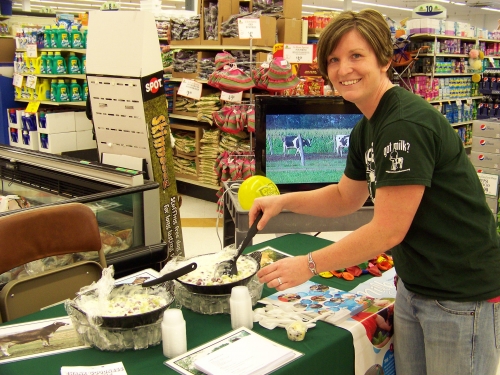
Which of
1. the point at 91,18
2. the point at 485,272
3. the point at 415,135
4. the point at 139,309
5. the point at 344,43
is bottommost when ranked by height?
the point at 139,309

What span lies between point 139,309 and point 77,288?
1.03 m

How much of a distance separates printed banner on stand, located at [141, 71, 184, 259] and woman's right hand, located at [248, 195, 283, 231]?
1.94 metres

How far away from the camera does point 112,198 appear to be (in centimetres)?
295

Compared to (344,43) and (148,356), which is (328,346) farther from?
(344,43)

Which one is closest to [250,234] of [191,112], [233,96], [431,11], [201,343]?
[201,343]

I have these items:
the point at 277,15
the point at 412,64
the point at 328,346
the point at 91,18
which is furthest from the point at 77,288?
the point at 412,64

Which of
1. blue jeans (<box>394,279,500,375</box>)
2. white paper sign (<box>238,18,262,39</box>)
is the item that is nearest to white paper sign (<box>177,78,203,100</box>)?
white paper sign (<box>238,18,262,39</box>)

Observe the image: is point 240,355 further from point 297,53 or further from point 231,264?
point 297,53

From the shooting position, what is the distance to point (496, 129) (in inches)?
210

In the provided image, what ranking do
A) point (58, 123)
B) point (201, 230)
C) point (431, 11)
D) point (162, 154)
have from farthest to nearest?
point (431, 11) < point (58, 123) < point (201, 230) < point (162, 154)

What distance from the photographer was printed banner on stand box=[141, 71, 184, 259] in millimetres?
3602

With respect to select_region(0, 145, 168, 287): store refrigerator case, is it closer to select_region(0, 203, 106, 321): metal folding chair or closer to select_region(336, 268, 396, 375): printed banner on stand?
select_region(0, 203, 106, 321): metal folding chair

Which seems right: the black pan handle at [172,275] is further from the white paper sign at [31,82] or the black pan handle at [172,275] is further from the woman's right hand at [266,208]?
the white paper sign at [31,82]

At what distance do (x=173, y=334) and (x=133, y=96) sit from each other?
2453 millimetres
